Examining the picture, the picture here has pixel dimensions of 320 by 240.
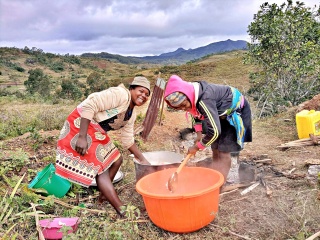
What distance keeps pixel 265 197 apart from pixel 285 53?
523cm

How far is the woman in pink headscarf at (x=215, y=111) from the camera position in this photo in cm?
248

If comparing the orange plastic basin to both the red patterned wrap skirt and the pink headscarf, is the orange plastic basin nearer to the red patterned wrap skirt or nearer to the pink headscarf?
the red patterned wrap skirt

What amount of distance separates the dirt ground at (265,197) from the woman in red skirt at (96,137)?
0.59m

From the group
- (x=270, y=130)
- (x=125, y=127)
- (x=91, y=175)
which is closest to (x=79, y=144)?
(x=91, y=175)

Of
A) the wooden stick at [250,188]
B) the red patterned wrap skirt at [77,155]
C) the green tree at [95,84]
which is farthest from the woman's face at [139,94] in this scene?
the green tree at [95,84]

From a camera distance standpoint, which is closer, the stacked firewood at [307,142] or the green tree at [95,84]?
the stacked firewood at [307,142]

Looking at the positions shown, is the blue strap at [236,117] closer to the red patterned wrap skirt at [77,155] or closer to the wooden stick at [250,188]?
the wooden stick at [250,188]

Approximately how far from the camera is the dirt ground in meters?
2.44

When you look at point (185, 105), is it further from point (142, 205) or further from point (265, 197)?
point (265, 197)

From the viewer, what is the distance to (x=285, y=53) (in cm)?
725

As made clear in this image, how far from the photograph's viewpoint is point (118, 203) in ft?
9.05

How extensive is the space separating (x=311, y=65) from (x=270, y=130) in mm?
2352

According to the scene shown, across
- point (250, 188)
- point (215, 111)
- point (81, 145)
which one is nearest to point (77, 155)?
point (81, 145)

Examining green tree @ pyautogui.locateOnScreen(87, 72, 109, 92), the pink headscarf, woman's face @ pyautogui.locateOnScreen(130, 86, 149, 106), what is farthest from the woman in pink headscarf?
green tree @ pyautogui.locateOnScreen(87, 72, 109, 92)
